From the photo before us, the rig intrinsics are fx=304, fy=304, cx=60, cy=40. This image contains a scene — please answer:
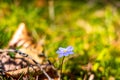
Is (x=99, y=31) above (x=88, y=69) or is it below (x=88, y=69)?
above

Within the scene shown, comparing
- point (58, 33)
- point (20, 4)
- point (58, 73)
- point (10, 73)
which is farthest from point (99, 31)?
point (10, 73)

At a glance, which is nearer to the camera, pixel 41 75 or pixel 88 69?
pixel 41 75

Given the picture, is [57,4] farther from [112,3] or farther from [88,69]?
[88,69]

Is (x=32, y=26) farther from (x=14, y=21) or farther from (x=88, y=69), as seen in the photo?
(x=88, y=69)

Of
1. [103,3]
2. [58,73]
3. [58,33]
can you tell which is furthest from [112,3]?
[58,73]

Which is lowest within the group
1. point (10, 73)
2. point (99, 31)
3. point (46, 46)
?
point (10, 73)

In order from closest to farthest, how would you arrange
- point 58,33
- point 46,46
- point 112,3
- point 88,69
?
point 88,69, point 46,46, point 58,33, point 112,3

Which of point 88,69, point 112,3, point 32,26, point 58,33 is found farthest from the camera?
point 112,3
